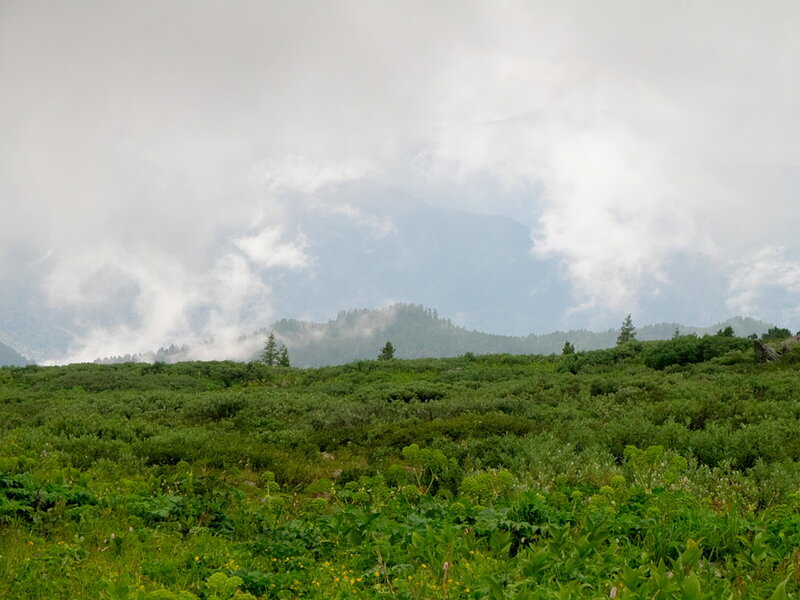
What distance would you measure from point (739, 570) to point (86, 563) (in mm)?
6280

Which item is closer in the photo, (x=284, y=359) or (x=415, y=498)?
(x=415, y=498)

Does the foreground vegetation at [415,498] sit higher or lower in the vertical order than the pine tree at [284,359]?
lower

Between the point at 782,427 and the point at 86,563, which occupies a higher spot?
the point at 782,427

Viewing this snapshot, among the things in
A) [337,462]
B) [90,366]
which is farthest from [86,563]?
[90,366]

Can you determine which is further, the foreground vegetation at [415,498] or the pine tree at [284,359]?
the pine tree at [284,359]

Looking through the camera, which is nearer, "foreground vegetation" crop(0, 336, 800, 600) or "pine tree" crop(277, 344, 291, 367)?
"foreground vegetation" crop(0, 336, 800, 600)

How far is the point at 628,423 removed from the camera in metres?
13.7

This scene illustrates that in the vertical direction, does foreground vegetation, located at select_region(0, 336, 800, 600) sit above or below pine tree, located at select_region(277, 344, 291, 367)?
below

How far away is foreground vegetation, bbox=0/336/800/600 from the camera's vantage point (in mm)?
4949

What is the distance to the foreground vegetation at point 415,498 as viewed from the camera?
4.95m

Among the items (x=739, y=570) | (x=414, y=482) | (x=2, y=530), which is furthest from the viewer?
(x=414, y=482)

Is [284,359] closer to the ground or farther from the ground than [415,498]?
farther from the ground

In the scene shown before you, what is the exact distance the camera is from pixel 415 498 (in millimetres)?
8305

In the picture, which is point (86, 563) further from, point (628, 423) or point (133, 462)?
point (628, 423)
